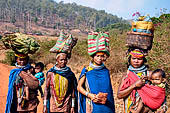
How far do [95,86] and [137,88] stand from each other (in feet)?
2.15

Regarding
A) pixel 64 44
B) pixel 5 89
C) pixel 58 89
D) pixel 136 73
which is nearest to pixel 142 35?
pixel 136 73

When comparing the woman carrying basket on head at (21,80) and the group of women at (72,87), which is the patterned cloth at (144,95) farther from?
the woman carrying basket on head at (21,80)

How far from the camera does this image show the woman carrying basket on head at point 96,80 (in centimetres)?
285

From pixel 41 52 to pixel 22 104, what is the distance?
42.7 ft

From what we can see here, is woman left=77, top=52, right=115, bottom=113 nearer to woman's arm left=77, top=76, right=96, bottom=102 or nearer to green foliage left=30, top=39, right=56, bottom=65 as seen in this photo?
woman's arm left=77, top=76, right=96, bottom=102

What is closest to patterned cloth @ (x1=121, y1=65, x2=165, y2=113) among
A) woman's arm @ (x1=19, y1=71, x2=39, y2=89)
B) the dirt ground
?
woman's arm @ (x1=19, y1=71, x2=39, y2=89)

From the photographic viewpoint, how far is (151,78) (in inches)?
100

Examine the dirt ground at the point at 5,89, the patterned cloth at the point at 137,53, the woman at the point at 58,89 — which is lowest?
the dirt ground at the point at 5,89

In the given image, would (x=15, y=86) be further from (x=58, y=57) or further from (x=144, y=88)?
(x=144, y=88)

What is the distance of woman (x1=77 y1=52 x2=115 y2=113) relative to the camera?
9.37 ft

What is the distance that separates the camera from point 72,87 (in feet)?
11.1

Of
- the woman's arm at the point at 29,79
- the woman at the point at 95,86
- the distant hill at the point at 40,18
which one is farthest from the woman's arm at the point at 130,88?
the distant hill at the point at 40,18

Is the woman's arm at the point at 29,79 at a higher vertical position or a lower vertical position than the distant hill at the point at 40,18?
lower

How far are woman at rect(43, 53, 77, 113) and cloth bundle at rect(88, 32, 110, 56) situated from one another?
573 mm
